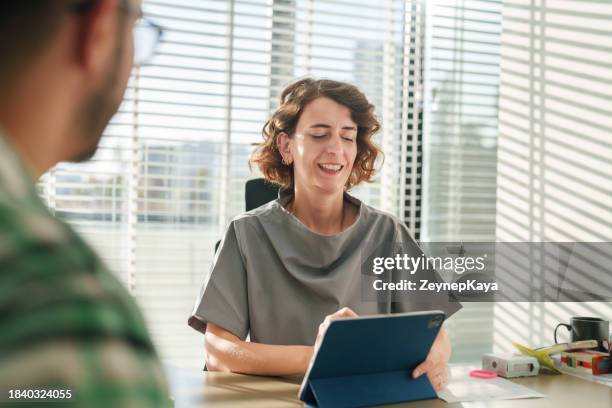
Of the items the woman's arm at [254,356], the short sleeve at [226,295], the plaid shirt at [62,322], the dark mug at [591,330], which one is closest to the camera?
the plaid shirt at [62,322]

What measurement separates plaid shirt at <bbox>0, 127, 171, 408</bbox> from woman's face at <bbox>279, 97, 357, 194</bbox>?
64.1 inches

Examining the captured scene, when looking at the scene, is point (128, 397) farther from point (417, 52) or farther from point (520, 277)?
point (417, 52)

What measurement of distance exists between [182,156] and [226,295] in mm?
1283

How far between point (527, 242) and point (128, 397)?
2.79 meters

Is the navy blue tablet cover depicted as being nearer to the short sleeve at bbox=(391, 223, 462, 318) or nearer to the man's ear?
the short sleeve at bbox=(391, 223, 462, 318)

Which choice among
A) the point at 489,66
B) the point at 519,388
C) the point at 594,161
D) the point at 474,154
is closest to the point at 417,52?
the point at 489,66

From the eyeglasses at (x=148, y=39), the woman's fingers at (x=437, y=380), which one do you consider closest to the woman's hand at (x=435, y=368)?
the woman's fingers at (x=437, y=380)

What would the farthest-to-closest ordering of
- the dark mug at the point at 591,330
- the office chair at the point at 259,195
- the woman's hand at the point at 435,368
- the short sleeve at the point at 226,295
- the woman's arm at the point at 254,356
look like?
the office chair at the point at 259,195, the dark mug at the point at 591,330, the short sleeve at the point at 226,295, the woman's arm at the point at 254,356, the woman's hand at the point at 435,368

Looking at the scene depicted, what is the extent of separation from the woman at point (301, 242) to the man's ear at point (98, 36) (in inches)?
51.1

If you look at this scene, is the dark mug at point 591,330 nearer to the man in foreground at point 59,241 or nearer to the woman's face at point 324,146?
the woman's face at point 324,146

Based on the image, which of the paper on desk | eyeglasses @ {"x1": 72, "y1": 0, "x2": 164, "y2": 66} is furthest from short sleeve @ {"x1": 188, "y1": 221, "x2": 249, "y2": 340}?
eyeglasses @ {"x1": 72, "y1": 0, "x2": 164, "y2": 66}

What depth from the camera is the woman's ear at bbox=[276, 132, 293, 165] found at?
1981 mm
